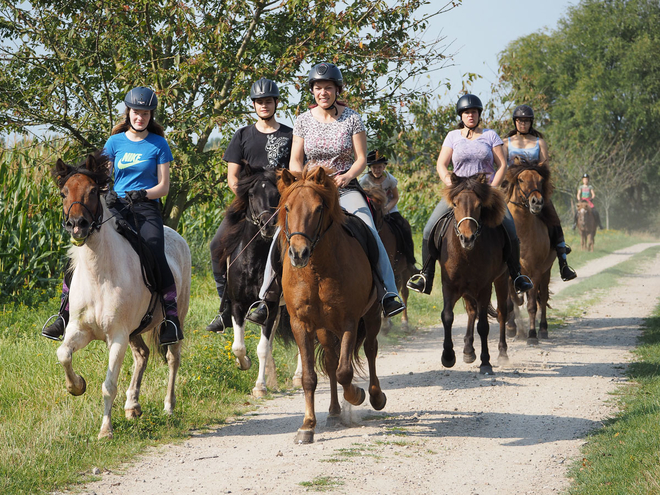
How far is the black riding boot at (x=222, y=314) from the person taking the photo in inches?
309

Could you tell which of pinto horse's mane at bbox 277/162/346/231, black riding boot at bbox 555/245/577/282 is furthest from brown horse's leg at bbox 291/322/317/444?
black riding boot at bbox 555/245/577/282

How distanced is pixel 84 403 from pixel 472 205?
180 inches

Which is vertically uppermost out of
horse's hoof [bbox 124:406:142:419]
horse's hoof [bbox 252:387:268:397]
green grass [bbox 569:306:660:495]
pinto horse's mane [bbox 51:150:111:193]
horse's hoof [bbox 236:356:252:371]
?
pinto horse's mane [bbox 51:150:111:193]

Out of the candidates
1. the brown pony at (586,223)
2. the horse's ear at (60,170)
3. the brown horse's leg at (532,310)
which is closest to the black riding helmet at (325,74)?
the horse's ear at (60,170)

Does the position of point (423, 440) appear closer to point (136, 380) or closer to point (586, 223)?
point (136, 380)

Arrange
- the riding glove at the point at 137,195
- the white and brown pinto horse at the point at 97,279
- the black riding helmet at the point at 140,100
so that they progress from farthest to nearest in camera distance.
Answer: the black riding helmet at the point at 140,100 → the riding glove at the point at 137,195 → the white and brown pinto horse at the point at 97,279

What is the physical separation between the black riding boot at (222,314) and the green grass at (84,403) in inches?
12.5

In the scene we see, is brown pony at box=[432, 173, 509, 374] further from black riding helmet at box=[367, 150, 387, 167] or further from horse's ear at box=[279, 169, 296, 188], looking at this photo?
horse's ear at box=[279, 169, 296, 188]

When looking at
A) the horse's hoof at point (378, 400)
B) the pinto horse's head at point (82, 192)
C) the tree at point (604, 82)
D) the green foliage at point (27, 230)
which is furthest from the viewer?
the tree at point (604, 82)

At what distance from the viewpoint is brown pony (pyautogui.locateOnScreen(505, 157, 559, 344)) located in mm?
10359

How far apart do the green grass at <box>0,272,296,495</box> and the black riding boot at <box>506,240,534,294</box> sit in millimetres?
3026

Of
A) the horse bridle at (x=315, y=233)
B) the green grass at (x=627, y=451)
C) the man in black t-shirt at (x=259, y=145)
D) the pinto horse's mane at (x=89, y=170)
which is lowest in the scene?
the green grass at (x=627, y=451)

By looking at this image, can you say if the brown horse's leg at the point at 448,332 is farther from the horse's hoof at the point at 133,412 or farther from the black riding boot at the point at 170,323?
the horse's hoof at the point at 133,412

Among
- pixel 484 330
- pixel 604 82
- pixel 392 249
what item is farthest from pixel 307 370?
pixel 604 82
